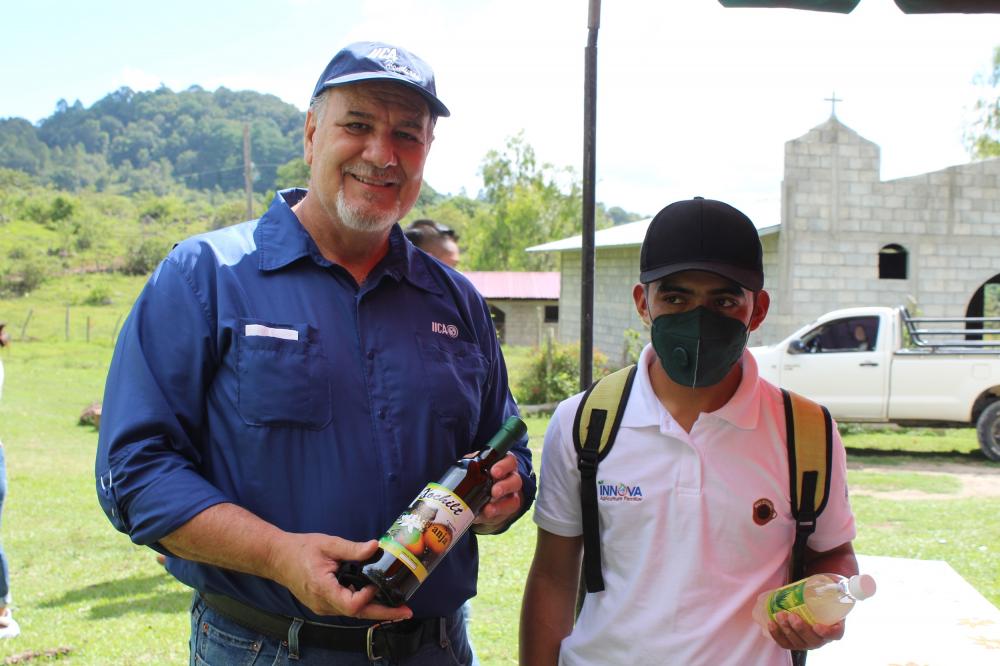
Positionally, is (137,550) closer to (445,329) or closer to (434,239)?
(434,239)

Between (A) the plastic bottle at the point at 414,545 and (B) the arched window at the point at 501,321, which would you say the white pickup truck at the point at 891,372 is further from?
(B) the arched window at the point at 501,321

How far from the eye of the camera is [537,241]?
5425cm

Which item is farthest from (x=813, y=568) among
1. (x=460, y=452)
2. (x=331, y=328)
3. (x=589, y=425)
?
(x=331, y=328)

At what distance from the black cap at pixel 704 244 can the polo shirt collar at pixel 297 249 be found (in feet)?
1.96

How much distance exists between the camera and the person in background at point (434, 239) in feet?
19.4

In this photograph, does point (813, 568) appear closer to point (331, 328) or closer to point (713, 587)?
point (713, 587)

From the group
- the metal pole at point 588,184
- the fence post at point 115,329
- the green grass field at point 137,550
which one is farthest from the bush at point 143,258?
the metal pole at point 588,184

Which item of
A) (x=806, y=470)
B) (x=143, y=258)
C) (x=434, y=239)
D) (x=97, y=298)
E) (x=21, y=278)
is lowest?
(x=806, y=470)

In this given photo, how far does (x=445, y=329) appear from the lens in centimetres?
226

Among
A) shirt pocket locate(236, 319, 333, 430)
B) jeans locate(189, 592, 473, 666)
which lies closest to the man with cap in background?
jeans locate(189, 592, 473, 666)

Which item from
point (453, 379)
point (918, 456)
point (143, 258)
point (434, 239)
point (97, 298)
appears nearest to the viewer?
point (453, 379)

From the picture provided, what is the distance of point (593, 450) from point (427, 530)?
496 millimetres

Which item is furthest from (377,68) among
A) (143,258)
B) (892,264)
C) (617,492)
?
(143,258)

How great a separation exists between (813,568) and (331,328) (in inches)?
50.3
